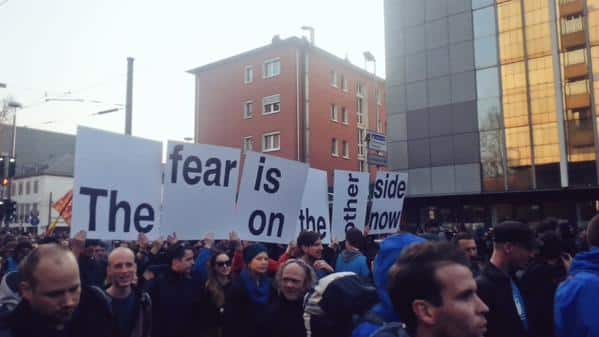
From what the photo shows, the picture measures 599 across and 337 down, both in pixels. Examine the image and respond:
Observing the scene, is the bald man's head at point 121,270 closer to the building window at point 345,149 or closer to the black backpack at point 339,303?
the black backpack at point 339,303

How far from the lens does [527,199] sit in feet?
69.3

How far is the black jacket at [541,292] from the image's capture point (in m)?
4.07

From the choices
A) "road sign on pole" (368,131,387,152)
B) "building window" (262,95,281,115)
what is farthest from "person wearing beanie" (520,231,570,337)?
"building window" (262,95,281,115)

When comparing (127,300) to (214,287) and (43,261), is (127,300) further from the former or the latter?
(43,261)

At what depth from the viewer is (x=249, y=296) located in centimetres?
489

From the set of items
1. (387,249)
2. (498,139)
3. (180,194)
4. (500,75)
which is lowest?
(387,249)

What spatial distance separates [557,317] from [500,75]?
20754 millimetres

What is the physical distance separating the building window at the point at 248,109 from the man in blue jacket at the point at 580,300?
34488 millimetres

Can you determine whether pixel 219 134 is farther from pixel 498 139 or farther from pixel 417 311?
pixel 417 311

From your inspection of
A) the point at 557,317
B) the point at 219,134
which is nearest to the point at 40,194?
the point at 219,134

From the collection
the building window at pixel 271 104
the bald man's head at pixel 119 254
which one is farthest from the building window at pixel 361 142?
the bald man's head at pixel 119 254

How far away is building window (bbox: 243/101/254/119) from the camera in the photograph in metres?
37.1

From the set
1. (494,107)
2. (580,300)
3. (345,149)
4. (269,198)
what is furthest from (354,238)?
(345,149)

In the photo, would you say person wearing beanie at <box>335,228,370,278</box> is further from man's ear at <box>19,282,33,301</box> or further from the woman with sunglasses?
man's ear at <box>19,282,33,301</box>
